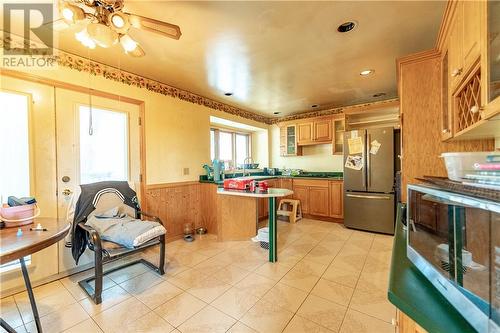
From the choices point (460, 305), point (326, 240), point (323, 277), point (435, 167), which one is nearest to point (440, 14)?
point (435, 167)

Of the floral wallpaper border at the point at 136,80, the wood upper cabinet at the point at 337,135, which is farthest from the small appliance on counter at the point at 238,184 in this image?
the wood upper cabinet at the point at 337,135

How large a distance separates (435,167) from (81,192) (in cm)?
349

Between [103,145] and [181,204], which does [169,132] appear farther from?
[181,204]

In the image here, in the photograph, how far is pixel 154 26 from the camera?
1.40m

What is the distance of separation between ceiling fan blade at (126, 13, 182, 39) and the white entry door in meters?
1.52

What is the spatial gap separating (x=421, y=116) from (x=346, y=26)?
3.49 ft

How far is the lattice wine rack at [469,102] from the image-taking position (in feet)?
3.33

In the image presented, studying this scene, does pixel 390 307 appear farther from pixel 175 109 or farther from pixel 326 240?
pixel 175 109

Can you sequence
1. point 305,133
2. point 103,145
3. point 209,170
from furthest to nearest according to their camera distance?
point 305,133
point 209,170
point 103,145

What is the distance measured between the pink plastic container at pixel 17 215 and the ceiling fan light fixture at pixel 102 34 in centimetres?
133

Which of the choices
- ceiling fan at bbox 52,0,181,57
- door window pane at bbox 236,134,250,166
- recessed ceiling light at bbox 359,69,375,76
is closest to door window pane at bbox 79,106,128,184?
ceiling fan at bbox 52,0,181,57

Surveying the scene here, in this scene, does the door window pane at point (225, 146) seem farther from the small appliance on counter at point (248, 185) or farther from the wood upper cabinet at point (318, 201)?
the wood upper cabinet at point (318, 201)

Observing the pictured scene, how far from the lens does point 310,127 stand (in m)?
4.62

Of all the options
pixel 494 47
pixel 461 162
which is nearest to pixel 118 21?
pixel 494 47
